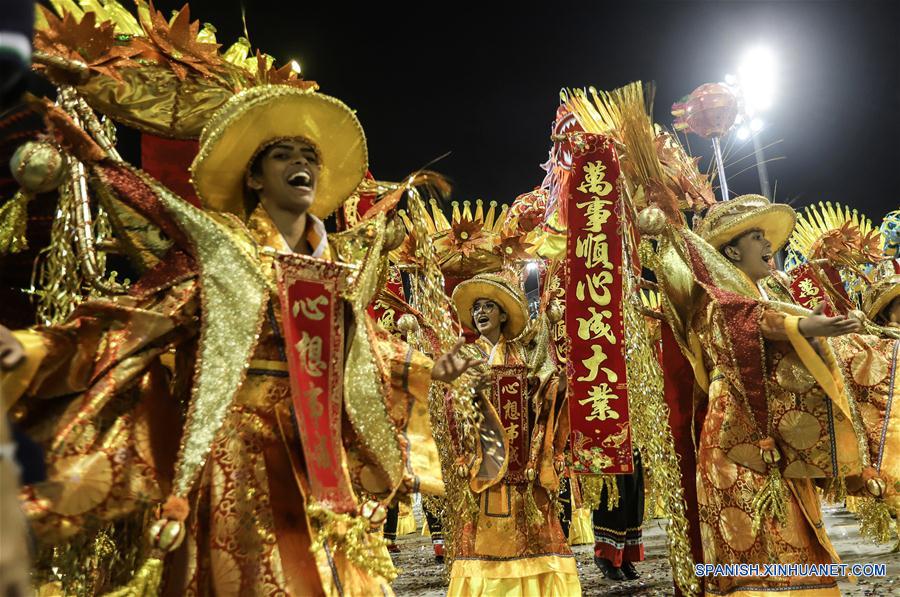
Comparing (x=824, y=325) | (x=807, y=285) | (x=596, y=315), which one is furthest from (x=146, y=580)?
(x=807, y=285)

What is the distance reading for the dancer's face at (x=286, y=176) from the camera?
2.67m

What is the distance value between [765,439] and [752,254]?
3.48 ft

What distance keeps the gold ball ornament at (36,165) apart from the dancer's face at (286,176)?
667 mm

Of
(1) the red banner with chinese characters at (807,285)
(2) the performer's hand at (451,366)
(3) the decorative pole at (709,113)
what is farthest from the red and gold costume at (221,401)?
(1) the red banner with chinese characters at (807,285)

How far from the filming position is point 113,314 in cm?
220

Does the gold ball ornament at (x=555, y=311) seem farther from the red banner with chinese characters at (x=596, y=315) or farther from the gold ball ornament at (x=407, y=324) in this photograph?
the red banner with chinese characters at (x=596, y=315)

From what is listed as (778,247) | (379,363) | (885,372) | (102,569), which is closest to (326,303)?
(379,363)

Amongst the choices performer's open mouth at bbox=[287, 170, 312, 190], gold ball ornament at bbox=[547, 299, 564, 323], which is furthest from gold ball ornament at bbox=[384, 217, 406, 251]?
gold ball ornament at bbox=[547, 299, 564, 323]

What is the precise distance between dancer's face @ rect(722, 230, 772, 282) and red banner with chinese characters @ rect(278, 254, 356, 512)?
2.50 meters

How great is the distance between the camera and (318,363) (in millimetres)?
2416

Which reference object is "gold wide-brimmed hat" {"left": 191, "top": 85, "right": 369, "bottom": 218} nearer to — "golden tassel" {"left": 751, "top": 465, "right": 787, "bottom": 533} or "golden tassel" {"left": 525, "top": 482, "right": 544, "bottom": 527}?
"golden tassel" {"left": 751, "top": 465, "right": 787, "bottom": 533}

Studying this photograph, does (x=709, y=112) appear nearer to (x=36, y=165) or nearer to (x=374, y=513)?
(x=374, y=513)

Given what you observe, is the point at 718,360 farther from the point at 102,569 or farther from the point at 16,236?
the point at 16,236

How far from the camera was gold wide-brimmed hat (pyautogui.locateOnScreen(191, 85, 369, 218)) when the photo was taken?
8.52 feet
